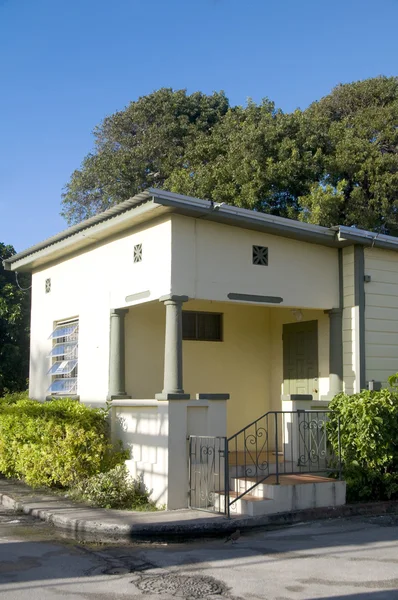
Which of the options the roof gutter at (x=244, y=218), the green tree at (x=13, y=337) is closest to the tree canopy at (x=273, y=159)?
the green tree at (x=13, y=337)

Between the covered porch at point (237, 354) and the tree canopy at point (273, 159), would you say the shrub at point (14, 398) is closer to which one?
the covered porch at point (237, 354)

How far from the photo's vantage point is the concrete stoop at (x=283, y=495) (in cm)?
915

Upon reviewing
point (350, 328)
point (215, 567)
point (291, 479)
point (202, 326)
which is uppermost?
point (202, 326)

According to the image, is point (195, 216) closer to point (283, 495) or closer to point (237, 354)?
point (237, 354)

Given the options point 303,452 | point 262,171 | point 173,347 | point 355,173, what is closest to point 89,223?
point 173,347

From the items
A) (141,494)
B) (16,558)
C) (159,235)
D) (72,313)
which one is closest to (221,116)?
(72,313)

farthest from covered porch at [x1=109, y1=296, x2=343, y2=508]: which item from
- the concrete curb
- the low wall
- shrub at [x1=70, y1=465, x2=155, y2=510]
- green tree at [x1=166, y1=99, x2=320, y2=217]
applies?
green tree at [x1=166, y1=99, x2=320, y2=217]

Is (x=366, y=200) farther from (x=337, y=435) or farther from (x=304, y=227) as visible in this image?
(x=337, y=435)

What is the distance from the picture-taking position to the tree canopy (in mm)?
22391

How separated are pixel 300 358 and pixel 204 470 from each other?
3.68 meters

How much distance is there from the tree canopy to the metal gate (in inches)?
482

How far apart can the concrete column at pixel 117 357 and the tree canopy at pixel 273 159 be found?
10.4 metres

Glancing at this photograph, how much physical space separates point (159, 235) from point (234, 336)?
3256 millimetres

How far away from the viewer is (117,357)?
1158 centimetres
